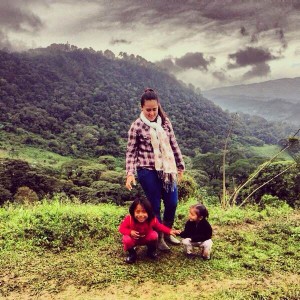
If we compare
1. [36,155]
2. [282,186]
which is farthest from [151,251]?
[36,155]

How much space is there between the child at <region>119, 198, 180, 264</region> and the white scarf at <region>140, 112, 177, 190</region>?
355mm

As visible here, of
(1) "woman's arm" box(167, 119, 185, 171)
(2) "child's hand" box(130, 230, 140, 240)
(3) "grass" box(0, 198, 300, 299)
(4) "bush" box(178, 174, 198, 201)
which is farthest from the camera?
(4) "bush" box(178, 174, 198, 201)

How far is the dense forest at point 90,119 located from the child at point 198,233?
90.7 ft

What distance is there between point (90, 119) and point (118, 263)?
93.2 meters

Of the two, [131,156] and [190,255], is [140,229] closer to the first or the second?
[190,255]

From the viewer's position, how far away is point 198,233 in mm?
3820

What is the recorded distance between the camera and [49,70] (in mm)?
121188

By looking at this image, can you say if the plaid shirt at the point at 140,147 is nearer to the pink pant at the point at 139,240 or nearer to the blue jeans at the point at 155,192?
the blue jeans at the point at 155,192

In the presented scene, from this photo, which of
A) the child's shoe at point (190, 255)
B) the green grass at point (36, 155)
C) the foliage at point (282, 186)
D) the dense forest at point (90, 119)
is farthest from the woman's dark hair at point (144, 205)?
the green grass at point (36, 155)

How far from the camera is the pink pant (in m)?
3.63

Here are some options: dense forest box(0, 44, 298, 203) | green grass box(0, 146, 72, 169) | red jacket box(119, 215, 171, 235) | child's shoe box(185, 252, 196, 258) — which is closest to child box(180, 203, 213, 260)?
child's shoe box(185, 252, 196, 258)

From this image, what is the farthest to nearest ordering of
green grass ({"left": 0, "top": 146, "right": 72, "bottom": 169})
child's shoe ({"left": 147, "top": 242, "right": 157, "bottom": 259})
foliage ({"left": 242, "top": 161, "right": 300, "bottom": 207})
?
green grass ({"left": 0, "top": 146, "right": 72, "bottom": 169})
foliage ({"left": 242, "top": 161, "right": 300, "bottom": 207})
child's shoe ({"left": 147, "top": 242, "right": 157, "bottom": 259})

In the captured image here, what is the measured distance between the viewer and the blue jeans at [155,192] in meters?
3.81

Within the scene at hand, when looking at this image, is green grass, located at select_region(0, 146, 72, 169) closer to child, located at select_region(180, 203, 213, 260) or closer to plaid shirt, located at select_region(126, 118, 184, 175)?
plaid shirt, located at select_region(126, 118, 184, 175)
